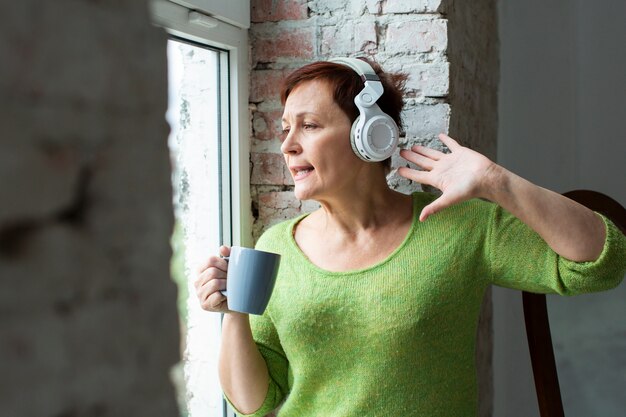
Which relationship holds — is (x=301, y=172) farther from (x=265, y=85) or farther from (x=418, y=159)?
(x=265, y=85)

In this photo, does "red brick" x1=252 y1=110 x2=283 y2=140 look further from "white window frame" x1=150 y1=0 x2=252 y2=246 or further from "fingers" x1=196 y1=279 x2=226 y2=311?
"fingers" x1=196 y1=279 x2=226 y2=311

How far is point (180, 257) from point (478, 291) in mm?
661

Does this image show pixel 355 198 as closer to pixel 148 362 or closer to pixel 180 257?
pixel 180 257

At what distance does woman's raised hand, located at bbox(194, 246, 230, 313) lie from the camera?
4.48 feet

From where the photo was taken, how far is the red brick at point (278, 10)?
5.87 feet

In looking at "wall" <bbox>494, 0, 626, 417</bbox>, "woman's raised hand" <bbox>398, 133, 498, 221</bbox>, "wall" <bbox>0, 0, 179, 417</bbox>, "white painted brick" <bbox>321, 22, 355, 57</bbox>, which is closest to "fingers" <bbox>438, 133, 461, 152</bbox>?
"woman's raised hand" <bbox>398, 133, 498, 221</bbox>

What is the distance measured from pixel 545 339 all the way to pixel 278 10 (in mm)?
1047

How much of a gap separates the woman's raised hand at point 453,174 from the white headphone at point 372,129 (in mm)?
79

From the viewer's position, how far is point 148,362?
35 centimetres

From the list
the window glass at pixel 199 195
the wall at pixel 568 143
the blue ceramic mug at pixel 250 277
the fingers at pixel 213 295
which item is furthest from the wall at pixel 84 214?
the wall at pixel 568 143

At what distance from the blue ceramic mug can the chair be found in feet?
2.89

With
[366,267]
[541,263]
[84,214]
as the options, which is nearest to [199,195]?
[366,267]

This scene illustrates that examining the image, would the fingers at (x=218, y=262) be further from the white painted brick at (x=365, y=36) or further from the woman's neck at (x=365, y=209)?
the white painted brick at (x=365, y=36)

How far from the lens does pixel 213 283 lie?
1.36 m
